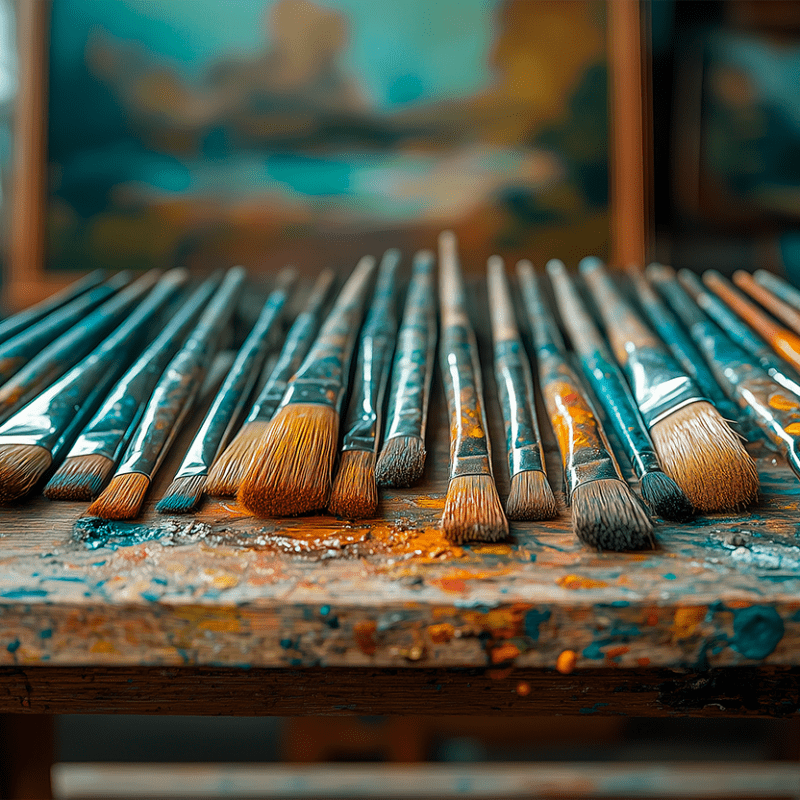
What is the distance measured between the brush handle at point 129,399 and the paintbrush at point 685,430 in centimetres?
59

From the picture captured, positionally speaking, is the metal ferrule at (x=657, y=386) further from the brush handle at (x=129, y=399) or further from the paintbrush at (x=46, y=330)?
the paintbrush at (x=46, y=330)

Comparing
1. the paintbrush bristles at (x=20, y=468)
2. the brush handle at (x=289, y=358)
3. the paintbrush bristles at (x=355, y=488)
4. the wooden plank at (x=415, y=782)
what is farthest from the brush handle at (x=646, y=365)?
the wooden plank at (x=415, y=782)

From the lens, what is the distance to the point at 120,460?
0.69m

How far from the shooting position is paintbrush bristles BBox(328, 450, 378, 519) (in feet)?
1.99

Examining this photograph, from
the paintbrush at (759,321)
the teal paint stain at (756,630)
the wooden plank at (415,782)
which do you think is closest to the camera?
the teal paint stain at (756,630)

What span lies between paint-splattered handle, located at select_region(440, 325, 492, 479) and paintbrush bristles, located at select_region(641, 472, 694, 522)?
153mm

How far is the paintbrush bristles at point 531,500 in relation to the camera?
60 cm

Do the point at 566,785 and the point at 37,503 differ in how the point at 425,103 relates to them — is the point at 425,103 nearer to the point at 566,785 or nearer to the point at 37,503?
the point at 37,503

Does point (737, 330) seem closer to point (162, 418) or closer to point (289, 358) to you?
point (289, 358)

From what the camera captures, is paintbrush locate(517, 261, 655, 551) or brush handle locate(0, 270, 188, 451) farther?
brush handle locate(0, 270, 188, 451)

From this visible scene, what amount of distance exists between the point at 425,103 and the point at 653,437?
1.49m

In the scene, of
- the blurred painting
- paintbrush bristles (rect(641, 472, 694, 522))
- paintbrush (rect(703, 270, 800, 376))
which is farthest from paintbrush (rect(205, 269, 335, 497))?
the blurred painting

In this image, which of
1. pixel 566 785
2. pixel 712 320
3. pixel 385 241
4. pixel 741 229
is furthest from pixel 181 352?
pixel 741 229

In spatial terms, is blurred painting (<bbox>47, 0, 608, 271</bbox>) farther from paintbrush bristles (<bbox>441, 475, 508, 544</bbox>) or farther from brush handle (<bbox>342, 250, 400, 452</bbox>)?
paintbrush bristles (<bbox>441, 475, 508, 544</bbox>)
